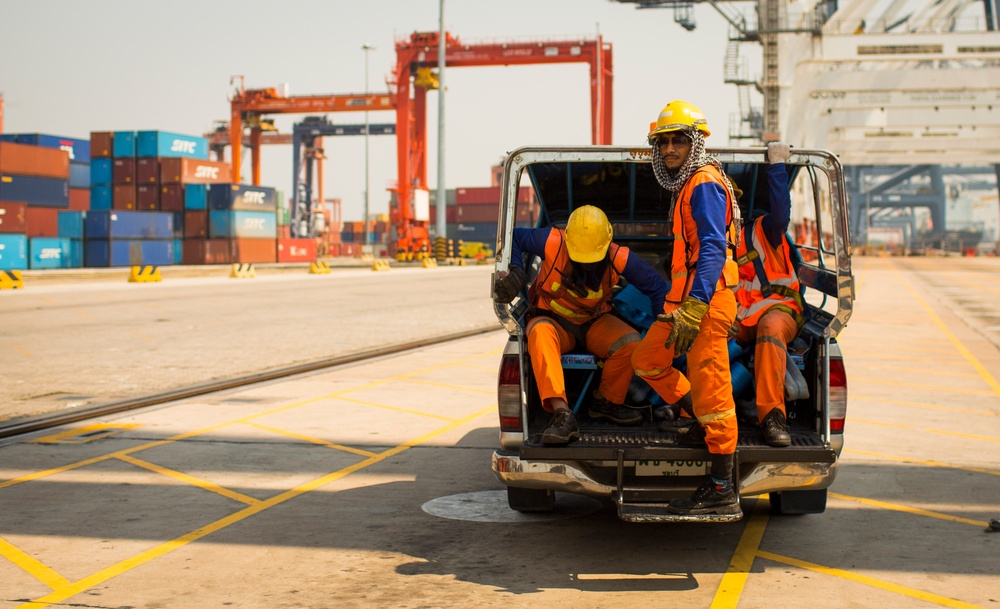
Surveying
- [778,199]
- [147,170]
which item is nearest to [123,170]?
[147,170]

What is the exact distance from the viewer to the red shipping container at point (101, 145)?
2387 inches

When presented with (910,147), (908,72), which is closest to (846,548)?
(908,72)

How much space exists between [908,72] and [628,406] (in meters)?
59.6

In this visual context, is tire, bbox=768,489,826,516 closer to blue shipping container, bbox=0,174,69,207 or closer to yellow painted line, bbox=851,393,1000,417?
yellow painted line, bbox=851,393,1000,417

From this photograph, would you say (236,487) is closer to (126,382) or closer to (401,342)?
(126,382)

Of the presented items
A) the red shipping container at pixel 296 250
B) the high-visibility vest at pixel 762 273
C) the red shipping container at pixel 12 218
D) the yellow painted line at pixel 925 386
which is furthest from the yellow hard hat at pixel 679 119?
the red shipping container at pixel 296 250

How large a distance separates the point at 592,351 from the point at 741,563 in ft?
4.90

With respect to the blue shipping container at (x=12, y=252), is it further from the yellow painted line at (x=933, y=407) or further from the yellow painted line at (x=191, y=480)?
the yellow painted line at (x=933, y=407)

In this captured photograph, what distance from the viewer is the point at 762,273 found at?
22.4 feet

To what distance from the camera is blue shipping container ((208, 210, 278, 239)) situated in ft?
195

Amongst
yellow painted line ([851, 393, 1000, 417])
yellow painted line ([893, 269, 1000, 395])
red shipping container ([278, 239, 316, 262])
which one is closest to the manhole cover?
yellow painted line ([851, 393, 1000, 417])

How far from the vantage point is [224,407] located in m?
10.2

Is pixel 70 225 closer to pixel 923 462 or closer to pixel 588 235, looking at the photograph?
pixel 923 462

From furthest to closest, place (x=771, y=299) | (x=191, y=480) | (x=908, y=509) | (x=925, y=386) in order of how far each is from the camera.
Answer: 1. (x=925, y=386)
2. (x=191, y=480)
3. (x=771, y=299)
4. (x=908, y=509)
